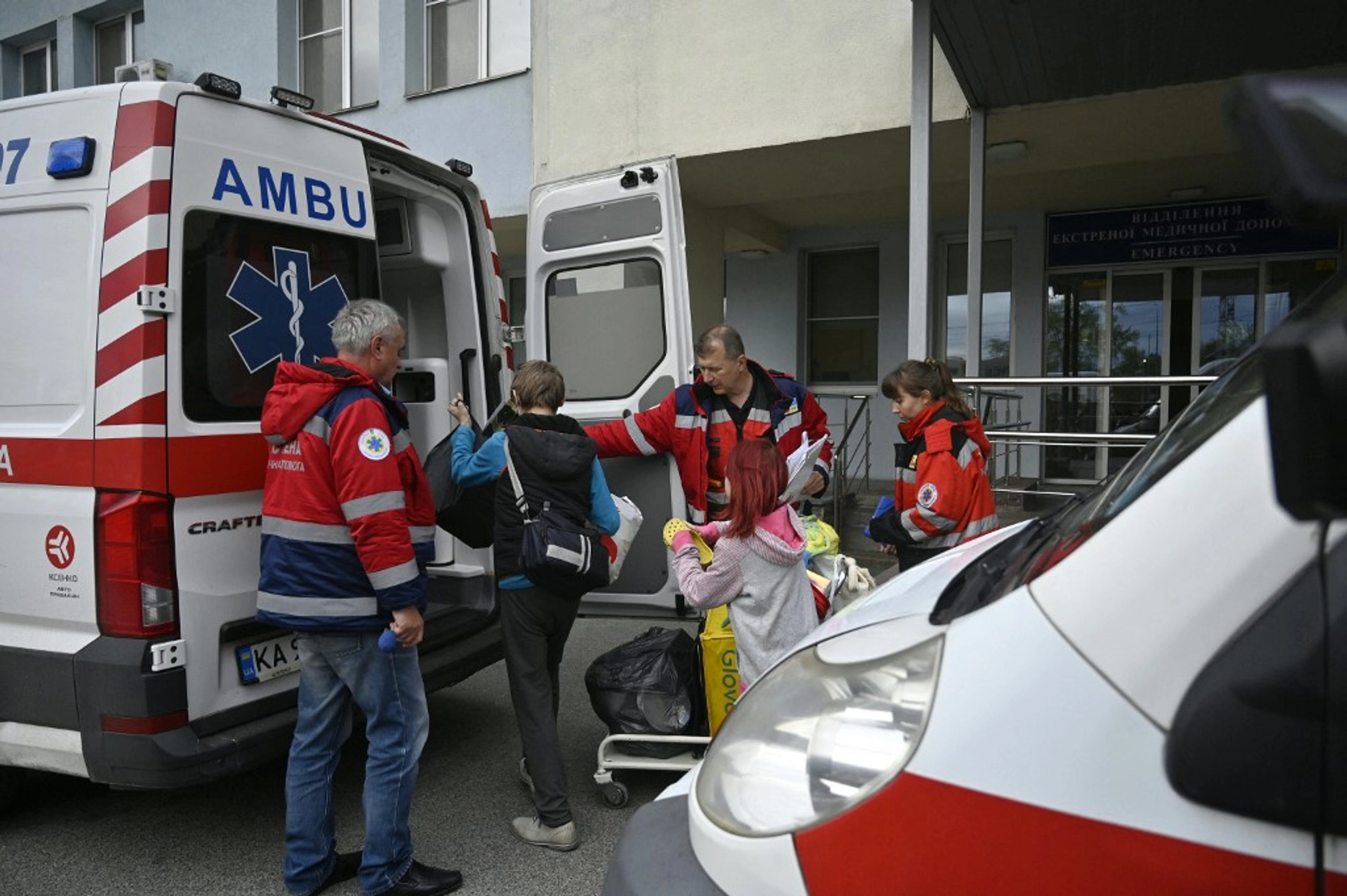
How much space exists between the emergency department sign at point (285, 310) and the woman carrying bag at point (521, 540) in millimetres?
709

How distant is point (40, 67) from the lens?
13.5m

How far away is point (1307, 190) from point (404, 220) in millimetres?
3963

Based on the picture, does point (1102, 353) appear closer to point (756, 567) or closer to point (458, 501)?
point (756, 567)

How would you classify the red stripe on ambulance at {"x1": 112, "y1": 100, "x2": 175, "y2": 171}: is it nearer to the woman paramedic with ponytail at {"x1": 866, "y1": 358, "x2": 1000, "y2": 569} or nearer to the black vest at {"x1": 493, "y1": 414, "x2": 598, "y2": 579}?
the black vest at {"x1": 493, "y1": 414, "x2": 598, "y2": 579}

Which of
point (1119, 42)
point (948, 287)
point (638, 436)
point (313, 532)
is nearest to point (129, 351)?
point (313, 532)

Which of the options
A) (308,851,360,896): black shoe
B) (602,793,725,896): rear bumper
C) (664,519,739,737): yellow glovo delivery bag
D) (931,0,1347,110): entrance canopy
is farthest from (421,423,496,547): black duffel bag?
(931,0,1347,110): entrance canopy

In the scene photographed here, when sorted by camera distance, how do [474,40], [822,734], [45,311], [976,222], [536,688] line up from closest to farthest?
[822,734] → [45,311] → [536,688] → [976,222] → [474,40]

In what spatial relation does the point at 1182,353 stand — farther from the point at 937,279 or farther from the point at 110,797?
the point at 110,797

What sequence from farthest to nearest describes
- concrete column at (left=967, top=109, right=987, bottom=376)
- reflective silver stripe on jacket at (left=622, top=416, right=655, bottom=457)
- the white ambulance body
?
concrete column at (left=967, top=109, right=987, bottom=376)
reflective silver stripe on jacket at (left=622, top=416, right=655, bottom=457)
the white ambulance body

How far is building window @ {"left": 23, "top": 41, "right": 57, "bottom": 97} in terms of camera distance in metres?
13.2

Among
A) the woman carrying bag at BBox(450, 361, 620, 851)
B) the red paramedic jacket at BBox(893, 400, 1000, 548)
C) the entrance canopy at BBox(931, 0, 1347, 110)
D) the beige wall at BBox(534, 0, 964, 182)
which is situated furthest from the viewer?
the beige wall at BBox(534, 0, 964, 182)

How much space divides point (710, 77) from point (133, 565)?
650 centimetres

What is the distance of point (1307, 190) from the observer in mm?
786

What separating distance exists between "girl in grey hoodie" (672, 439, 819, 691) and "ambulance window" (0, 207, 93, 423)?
1952mm
